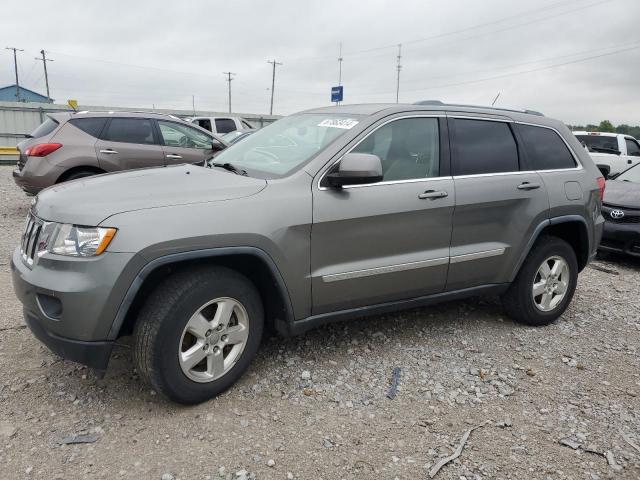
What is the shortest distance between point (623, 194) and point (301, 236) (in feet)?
19.3

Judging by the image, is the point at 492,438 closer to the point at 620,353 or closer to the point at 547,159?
the point at 620,353

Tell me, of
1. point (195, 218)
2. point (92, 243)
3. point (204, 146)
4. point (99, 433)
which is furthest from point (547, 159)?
point (204, 146)

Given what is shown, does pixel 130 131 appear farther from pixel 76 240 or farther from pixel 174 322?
pixel 174 322

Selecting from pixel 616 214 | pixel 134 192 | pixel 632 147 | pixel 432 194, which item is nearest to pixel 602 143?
pixel 632 147

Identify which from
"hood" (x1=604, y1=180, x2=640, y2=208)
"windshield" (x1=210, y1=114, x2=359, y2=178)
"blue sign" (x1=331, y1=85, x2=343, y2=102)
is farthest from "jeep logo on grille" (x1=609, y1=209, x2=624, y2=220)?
"blue sign" (x1=331, y1=85, x2=343, y2=102)

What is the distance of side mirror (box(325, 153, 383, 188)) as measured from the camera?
299 centimetres

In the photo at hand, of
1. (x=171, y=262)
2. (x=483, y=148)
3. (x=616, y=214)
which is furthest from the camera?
(x=616, y=214)

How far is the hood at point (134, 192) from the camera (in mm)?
2607

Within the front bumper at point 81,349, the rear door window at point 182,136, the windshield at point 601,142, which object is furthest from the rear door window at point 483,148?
the windshield at point 601,142

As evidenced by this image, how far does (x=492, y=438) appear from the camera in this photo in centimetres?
278

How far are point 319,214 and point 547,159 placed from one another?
2.28 m

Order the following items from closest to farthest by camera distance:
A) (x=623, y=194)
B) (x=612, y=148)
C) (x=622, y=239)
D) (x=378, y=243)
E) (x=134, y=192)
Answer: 1. (x=134, y=192)
2. (x=378, y=243)
3. (x=622, y=239)
4. (x=623, y=194)
5. (x=612, y=148)

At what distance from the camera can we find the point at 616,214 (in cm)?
670

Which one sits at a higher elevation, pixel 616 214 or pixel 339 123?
pixel 339 123
